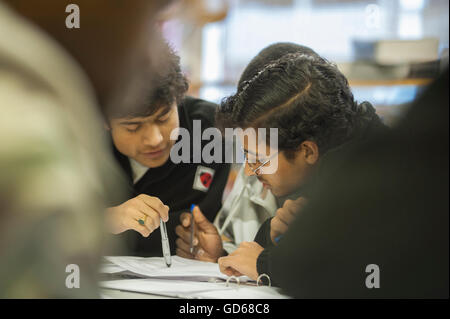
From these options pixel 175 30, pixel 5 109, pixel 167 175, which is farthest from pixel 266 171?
pixel 5 109

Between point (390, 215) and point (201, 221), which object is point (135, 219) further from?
point (390, 215)

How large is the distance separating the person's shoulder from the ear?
18 cm

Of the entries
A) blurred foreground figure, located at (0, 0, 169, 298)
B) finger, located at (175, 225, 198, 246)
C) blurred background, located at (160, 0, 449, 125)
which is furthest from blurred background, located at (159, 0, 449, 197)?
blurred foreground figure, located at (0, 0, 169, 298)

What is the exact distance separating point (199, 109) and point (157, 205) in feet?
0.65

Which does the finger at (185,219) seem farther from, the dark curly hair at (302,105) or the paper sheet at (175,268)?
the dark curly hair at (302,105)

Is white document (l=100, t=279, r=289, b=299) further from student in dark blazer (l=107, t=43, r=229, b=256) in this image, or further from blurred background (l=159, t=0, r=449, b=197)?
blurred background (l=159, t=0, r=449, b=197)

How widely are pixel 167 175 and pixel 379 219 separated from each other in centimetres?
39

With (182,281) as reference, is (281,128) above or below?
above

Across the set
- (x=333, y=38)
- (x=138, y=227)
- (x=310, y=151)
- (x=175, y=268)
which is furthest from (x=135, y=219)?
(x=333, y=38)

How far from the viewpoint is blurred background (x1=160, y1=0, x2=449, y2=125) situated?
2.74ft

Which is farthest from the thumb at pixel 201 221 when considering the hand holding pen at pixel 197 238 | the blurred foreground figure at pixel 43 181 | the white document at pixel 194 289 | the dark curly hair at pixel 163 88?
the blurred foreground figure at pixel 43 181

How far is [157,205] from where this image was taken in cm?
83

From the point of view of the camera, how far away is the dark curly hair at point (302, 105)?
2.57 ft

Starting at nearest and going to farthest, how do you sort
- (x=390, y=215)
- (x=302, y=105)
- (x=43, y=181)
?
1. (x=43, y=181)
2. (x=390, y=215)
3. (x=302, y=105)
